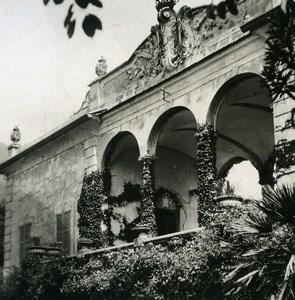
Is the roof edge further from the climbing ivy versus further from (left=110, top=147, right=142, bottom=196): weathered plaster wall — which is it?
the climbing ivy

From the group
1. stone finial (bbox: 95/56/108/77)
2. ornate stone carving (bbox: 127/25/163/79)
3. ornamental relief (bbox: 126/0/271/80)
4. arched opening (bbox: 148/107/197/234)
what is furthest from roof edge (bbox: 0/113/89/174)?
arched opening (bbox: 148/107/197/234)

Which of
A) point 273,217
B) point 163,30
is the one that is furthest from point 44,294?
point 273,217

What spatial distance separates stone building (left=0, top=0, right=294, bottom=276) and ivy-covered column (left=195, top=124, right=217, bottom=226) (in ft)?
1.14

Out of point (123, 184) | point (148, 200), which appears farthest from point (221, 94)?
point (123, 184)

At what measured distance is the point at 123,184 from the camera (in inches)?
754

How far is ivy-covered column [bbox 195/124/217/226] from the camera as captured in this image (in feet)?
46.1

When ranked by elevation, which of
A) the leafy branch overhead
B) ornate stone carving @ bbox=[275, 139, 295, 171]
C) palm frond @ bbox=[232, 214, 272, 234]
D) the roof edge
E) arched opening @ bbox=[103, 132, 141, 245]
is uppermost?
the roof edge

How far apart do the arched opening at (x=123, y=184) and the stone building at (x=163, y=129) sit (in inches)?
1.4

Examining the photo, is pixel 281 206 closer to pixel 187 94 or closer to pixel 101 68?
pixel 187 94

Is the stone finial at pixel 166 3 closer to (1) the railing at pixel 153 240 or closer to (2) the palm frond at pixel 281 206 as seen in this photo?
(1) the railing at pixel 153 240

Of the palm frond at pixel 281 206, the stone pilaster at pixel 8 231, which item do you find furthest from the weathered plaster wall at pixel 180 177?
the palm frond at pixel 281 206

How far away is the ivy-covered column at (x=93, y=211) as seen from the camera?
17.9m

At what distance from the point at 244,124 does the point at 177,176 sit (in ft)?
11.2

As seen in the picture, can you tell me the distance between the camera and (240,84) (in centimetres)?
1462
